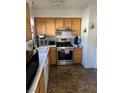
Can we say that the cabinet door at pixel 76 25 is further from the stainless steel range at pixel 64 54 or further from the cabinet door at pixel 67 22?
the stainless steel range at pixel 64 54

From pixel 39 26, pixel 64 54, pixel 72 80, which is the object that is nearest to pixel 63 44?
pixel 64 54

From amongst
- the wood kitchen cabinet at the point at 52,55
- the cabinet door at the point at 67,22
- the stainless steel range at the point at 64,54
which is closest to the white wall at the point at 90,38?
the stainless steel range at the point at 64,54

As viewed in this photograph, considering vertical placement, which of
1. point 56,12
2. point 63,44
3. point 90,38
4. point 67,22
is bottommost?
point 63,44

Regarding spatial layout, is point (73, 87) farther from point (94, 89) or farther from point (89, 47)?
point (89, 47)

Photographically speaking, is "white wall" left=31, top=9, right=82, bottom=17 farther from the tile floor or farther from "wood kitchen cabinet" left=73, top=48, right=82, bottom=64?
the tile floor

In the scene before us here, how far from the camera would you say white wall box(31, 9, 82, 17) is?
21.1ft

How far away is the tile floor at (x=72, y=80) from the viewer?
395cm

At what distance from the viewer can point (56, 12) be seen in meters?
6.52

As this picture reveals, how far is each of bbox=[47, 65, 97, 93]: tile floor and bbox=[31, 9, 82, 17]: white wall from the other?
7.47 ft

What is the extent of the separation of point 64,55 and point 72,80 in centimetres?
199

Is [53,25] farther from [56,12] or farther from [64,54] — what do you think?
[64,54]

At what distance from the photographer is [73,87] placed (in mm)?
4094
